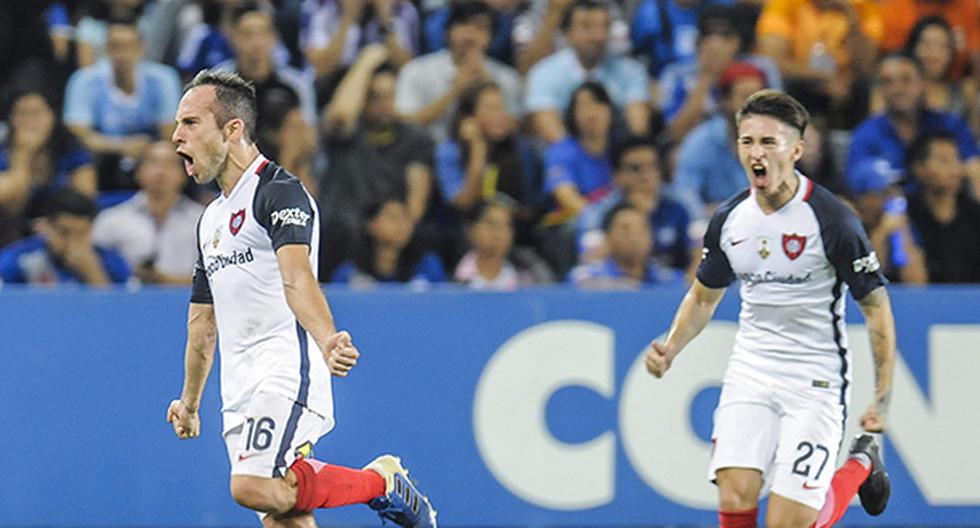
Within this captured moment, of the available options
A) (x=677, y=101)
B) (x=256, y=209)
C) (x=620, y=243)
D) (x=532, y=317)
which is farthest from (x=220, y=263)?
(x=677, y=101)

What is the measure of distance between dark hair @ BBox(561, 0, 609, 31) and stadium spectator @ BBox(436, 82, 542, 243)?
0.95 m

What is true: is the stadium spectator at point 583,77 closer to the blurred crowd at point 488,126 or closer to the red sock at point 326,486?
the blurred crowd at point 488,126

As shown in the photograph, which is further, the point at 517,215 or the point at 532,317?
the point at 517,215

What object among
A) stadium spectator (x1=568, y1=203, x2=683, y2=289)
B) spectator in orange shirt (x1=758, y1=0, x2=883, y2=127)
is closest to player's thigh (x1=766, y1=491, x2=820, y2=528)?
stadium spectator (x1=568, y1=203, x2=683, y2=289)

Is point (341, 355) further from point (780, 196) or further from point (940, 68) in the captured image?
point (940, 68)

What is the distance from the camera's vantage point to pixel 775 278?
7.03 meters

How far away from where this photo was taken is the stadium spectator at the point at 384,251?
406 inches

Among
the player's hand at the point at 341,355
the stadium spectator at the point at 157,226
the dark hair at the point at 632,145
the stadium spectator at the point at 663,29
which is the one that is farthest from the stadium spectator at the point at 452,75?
the player's hand at the point at 341,355

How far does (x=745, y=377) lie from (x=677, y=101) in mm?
4800

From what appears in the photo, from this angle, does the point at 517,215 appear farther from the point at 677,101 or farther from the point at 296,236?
the point at 296,236

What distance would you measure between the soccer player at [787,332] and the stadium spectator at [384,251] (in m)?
3.44

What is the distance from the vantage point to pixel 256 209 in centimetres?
625

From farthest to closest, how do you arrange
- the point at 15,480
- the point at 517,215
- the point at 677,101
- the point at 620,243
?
the point at 677,101, the point at 517,215, the point at 620,243, the point at 15,480

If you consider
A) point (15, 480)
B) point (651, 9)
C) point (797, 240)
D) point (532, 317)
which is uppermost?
point (651, 9)
